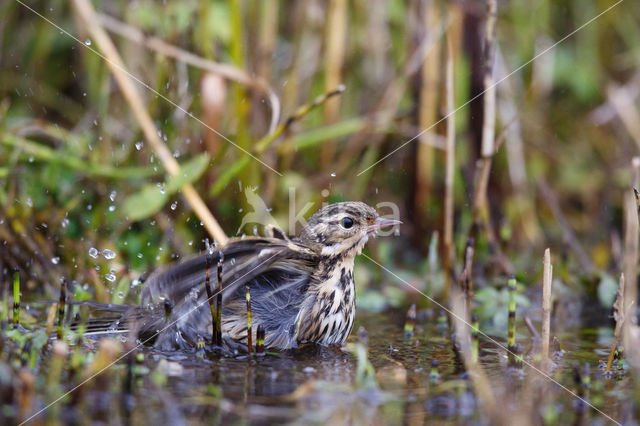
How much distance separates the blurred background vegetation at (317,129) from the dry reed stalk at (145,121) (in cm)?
15

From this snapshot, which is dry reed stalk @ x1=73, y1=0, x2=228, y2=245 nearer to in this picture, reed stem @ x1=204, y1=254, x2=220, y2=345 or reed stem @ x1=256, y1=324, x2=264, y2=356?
reed stem @ x1=204, y1=254, x2=220, y2=345

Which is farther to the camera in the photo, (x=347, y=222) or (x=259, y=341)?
(x=347, y=222)

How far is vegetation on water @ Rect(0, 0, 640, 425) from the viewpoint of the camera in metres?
3.23

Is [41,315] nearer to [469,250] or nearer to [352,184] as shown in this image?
[469,250]

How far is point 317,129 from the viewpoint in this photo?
20.2ft

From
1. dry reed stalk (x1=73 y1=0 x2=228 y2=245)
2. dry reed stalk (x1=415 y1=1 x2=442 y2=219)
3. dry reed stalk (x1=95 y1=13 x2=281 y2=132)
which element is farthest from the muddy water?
dry reed stalk (x1=415 y1=1 x2=442 y2=219)

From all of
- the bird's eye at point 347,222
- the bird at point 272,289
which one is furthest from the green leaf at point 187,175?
Result: the bird's eye at point 347,222

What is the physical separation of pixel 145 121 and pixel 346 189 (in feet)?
5.63

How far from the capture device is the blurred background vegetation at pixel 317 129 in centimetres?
523

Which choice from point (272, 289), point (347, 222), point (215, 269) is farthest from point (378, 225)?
point (215, 269)

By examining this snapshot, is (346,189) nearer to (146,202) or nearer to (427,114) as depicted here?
(427,114)

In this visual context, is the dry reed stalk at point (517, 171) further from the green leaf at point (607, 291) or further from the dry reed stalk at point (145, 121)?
the dry reed stalk at point (145, 121)

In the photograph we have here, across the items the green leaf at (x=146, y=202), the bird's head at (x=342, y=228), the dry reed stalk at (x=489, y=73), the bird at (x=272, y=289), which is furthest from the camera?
the green leaf at (x=146, y=202)

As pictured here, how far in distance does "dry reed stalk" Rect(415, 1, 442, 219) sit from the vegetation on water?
0.05 ft
